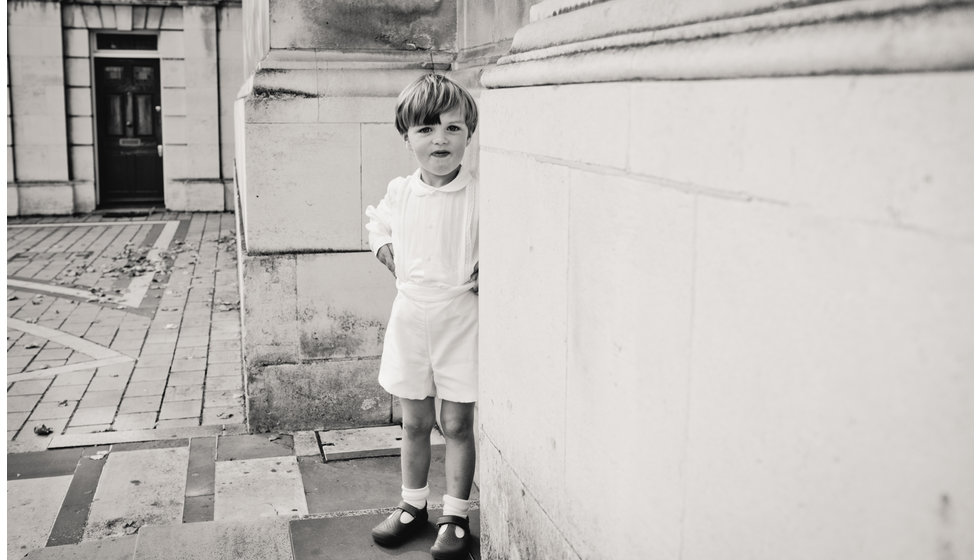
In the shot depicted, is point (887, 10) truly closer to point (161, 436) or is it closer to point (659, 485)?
point (659, 485)

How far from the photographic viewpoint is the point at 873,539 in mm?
1246

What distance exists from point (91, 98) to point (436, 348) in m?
16.5

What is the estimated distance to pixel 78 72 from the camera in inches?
699

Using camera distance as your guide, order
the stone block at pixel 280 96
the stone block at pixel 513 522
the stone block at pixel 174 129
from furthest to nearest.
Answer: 1. the stone block at pixel 174 129
2. the stone block at pixel 280 96
3. the stone block at pixel 513 522

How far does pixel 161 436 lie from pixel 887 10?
4.88 metres

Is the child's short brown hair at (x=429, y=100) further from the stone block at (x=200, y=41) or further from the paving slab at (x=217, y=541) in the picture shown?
the stone block at (x=200, y=41)

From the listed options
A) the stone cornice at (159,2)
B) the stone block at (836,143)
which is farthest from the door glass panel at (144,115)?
the stone block at (836,143)

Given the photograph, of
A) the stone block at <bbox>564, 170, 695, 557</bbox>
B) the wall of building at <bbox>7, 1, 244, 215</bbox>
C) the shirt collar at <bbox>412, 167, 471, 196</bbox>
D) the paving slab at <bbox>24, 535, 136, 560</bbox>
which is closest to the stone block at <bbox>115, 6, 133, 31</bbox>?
the wall of building at <bbox>7, 1, 244, 215</bbox>

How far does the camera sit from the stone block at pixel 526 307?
2.24m

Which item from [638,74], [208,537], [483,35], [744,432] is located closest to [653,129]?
[638,74]

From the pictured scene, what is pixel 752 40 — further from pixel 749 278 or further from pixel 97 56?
pixel 97 56

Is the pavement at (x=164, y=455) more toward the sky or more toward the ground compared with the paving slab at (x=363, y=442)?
more toward the ground

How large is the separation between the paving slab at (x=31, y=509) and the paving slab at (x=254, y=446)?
739mm

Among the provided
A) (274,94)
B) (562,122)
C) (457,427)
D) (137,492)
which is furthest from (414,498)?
(274,94)
